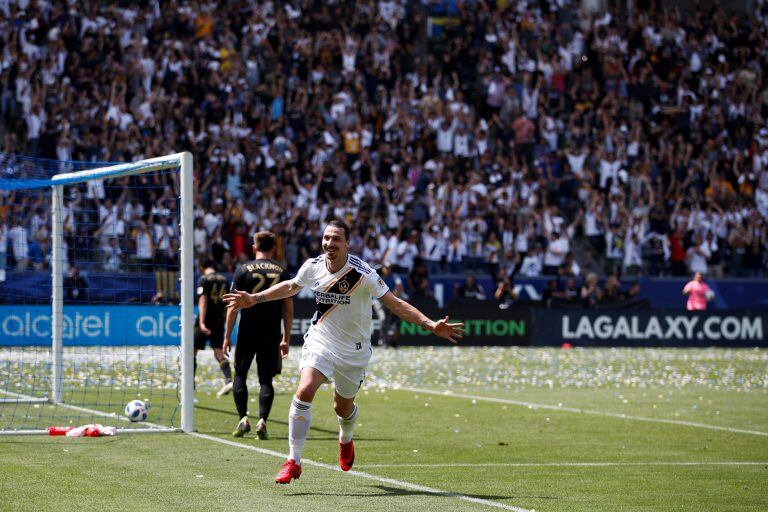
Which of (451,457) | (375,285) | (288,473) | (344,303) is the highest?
(375,285)

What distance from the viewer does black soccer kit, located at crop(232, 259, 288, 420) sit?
1395 cm

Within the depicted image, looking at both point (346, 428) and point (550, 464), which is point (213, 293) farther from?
point (346, 428)

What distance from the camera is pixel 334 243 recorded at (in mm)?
10469

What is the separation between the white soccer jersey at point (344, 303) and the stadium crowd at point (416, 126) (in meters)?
18.3

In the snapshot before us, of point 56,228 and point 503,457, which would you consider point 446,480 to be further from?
point 56,228

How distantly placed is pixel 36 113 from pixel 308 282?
2294 cm

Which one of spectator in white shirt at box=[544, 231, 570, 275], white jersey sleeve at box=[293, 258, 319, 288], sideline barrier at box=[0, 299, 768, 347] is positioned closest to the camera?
white jersey sleeve at box=[293, 258, 319, 288]

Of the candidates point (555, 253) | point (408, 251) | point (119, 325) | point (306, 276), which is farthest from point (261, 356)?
point (555, 253)

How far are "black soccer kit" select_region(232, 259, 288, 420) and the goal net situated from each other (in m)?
0.55

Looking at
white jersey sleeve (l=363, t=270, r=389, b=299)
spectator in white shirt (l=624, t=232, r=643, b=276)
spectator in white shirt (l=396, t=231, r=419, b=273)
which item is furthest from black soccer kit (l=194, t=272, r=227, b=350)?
spectator in white shirt (l=624, t=232, r=643, b=276)

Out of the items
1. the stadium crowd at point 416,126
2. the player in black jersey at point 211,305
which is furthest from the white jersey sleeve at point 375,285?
the stadium crowd at point 416,126

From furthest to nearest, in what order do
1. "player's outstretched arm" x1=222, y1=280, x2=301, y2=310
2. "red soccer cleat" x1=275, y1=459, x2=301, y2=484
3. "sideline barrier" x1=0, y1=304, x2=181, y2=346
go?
"sideline barrier" x1=0, y1=304, x2=181, y2=346 < "player's outstretched arm" x1=222, y1=280, x2=301, y2=310 < "red soccer cleat" x1=275, y1=459, x2=301, y2=484

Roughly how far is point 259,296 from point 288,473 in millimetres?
1493

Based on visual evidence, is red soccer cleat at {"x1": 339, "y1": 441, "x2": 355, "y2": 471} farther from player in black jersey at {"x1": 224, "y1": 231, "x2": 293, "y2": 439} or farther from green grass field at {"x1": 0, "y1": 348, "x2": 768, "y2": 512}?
player in black jersey at {"x1": 224, "y1": 231, "x2": 293, "y2": 439}
